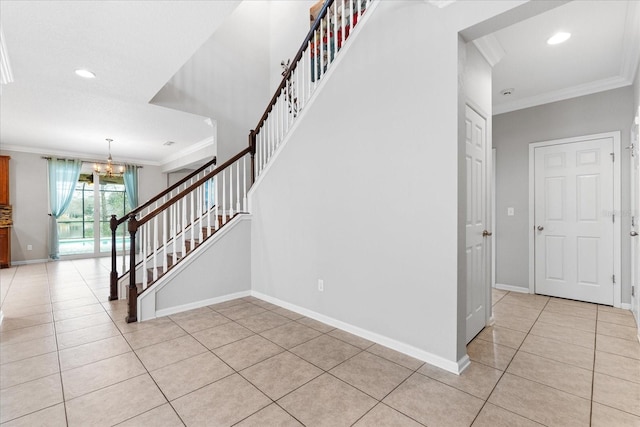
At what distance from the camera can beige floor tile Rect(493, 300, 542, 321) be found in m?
3.20

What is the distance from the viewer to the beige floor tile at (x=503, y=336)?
2.54 m

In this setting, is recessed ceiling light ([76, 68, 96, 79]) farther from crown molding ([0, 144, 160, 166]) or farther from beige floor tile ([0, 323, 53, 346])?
crown molding ([0, 144, 160, 166])

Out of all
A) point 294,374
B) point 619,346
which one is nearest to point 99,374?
point 294,374

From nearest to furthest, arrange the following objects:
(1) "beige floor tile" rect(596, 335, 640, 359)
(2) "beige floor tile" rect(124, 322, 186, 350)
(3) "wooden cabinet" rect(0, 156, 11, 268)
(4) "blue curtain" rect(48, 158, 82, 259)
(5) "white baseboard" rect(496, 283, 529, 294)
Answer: (1) "beige floor tile" rect(596, 335, 640, 359)
(2) "beige floor tile" rect(124, 322, 186, 350)
(5) "white baseboard" rect(496, 283, 529, 294)
(3) "wooden cabinet" rect(0, 156, 11, 268)
(4) "blue curtain" rect(48, 158, 82, 259)

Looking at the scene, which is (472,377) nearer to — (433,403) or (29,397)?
(433,403)

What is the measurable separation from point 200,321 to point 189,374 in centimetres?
106

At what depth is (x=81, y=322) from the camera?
3076 mm

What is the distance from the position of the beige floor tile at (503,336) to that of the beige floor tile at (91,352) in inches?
125

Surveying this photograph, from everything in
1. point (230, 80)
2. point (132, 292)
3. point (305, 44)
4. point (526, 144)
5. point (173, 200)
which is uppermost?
point (230, 80)

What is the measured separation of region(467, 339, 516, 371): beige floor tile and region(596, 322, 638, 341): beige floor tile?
1.15 meters

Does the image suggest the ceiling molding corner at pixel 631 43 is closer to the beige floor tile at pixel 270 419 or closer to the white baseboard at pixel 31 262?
the beige floor tile at pixel 270 419

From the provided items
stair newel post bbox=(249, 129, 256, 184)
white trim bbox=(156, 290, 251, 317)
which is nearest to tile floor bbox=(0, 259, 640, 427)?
white trim bbox=(156, 290, 251, 317)

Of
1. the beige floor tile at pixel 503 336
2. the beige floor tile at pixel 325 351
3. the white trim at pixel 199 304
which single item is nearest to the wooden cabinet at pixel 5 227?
the white trim at pixel 199 304

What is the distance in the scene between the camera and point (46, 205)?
6.85 metres
